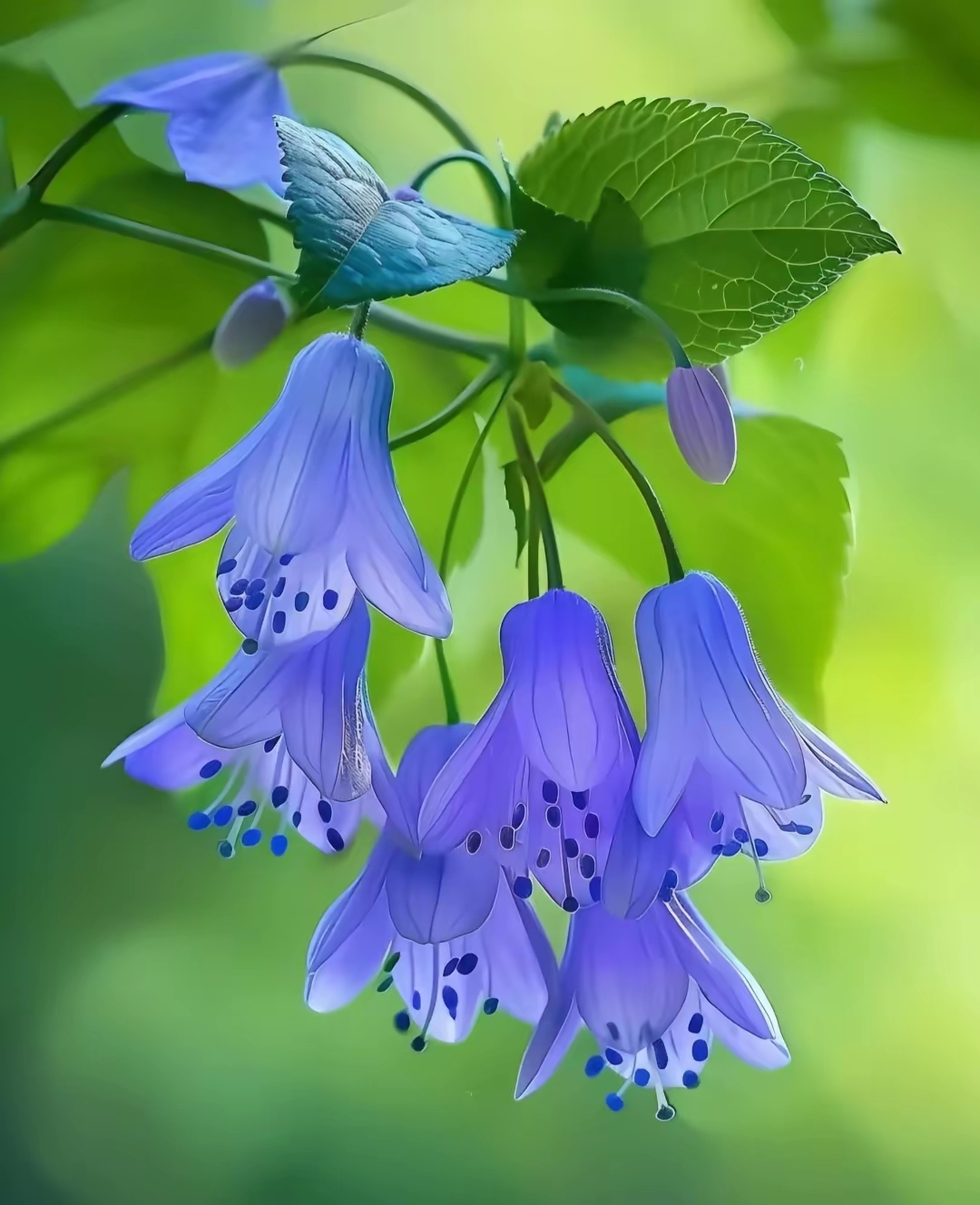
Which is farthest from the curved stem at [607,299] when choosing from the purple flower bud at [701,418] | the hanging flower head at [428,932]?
the hanging flower head at [428,932]

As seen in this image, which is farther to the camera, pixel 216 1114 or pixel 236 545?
pixel 216 1114

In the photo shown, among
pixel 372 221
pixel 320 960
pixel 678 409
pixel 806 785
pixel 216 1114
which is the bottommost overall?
pixel 216 1114

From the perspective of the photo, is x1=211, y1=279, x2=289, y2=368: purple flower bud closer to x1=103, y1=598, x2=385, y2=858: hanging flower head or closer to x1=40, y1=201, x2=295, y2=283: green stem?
x1=40, y1=201, x2=295, y2=283: green stem

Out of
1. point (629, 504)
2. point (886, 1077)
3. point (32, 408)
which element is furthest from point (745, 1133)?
point (32, 408)

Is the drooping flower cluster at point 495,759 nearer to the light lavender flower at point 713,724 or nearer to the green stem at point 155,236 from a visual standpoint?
the light lavender flower at point 713,724

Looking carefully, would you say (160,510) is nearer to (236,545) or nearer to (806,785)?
(236,545)

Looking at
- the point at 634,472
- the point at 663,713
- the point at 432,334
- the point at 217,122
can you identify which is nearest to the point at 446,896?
the point at 663,713

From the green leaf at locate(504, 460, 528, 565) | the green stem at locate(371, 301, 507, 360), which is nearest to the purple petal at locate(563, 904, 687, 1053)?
the green leaf at locate(504, 460, 528, 565)
